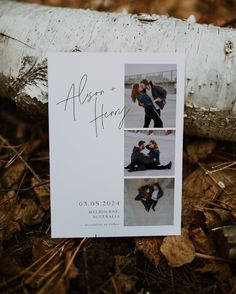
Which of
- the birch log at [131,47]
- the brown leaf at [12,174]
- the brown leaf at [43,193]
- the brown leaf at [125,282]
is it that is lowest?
the brown leaf at [125,282]

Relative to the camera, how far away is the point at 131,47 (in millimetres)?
846

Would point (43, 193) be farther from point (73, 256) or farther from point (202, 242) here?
point (202, 242)

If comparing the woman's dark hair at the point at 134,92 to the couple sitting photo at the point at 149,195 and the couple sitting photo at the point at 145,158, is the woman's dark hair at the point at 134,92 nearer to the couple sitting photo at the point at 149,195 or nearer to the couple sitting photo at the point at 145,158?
the couple sitting photo at the point at 145,158

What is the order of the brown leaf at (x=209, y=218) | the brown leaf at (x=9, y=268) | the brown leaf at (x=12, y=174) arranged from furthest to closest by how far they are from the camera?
the brown leaf at (x=12, y=174) → the brown leaf at (x=209, y=218) → the brown leaf at (x=9, y=268)

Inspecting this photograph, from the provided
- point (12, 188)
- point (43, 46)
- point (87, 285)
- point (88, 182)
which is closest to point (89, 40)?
point (43, 46)

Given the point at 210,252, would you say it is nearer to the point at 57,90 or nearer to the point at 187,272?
the point at 187,272

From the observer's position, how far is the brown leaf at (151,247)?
33.4 inches

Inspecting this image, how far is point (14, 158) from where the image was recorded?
101 cm

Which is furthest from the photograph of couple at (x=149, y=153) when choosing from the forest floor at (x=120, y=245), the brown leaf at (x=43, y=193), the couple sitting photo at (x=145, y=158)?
the brown leaf at (x=43, y=193)

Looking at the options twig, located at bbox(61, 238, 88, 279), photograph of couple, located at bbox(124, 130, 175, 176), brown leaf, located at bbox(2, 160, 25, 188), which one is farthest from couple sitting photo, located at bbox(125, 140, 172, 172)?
brown leaf, located at bbox(2, 160, 25, 188)

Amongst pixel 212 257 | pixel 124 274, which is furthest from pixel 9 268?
pixel 212 257

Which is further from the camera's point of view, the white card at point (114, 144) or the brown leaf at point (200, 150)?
the brown leaf at point (200, 150)

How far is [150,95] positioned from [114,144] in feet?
0.51

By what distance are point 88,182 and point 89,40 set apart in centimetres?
36
